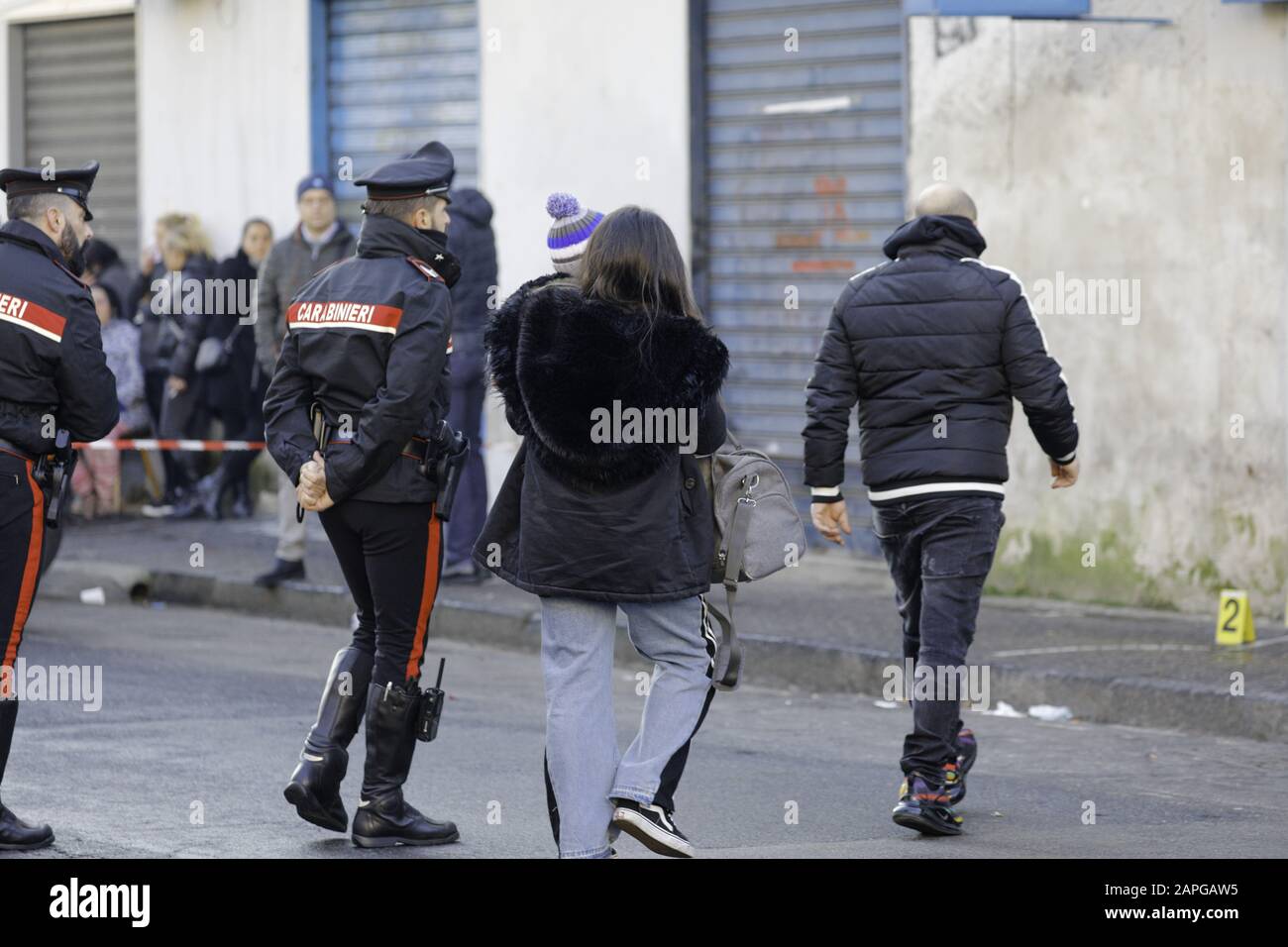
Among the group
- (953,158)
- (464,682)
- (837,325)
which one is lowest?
(464,682)

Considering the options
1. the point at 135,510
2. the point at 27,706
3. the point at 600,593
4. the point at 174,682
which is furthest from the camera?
the point at 135,510

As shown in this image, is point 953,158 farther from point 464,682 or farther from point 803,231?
point 464,682

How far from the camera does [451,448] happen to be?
633 cm

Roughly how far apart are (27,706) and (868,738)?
126 inches

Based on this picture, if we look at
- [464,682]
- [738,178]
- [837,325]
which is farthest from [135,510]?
[837,325]

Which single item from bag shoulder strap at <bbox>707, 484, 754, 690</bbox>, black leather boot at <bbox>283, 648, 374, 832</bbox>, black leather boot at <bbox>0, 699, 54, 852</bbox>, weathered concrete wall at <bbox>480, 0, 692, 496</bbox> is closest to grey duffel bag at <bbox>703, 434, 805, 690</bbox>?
bag shoulder strap at <bbox>707, 484, 754, 690</bbox>

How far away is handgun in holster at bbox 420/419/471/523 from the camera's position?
6242 mm

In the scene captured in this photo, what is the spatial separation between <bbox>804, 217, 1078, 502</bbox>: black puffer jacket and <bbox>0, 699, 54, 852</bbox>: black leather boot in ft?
8.13

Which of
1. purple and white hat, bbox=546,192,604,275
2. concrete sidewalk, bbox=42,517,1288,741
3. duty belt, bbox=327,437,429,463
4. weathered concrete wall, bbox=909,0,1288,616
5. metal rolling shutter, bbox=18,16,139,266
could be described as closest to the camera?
purple and white hat, bbox=546,192,604,275

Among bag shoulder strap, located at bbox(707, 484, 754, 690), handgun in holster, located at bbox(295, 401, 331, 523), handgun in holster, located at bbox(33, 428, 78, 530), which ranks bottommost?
bag shoulder strap, located at bbox(707, 484, 754, 690)

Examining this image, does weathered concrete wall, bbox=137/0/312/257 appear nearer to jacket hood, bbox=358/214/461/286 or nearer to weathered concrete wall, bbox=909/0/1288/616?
weathered concrete wall, bbox=909/0/1288/616

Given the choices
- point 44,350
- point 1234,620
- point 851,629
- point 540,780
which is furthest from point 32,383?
point 1234,620

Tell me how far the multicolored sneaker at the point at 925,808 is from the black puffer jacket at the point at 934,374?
883 millimetres
